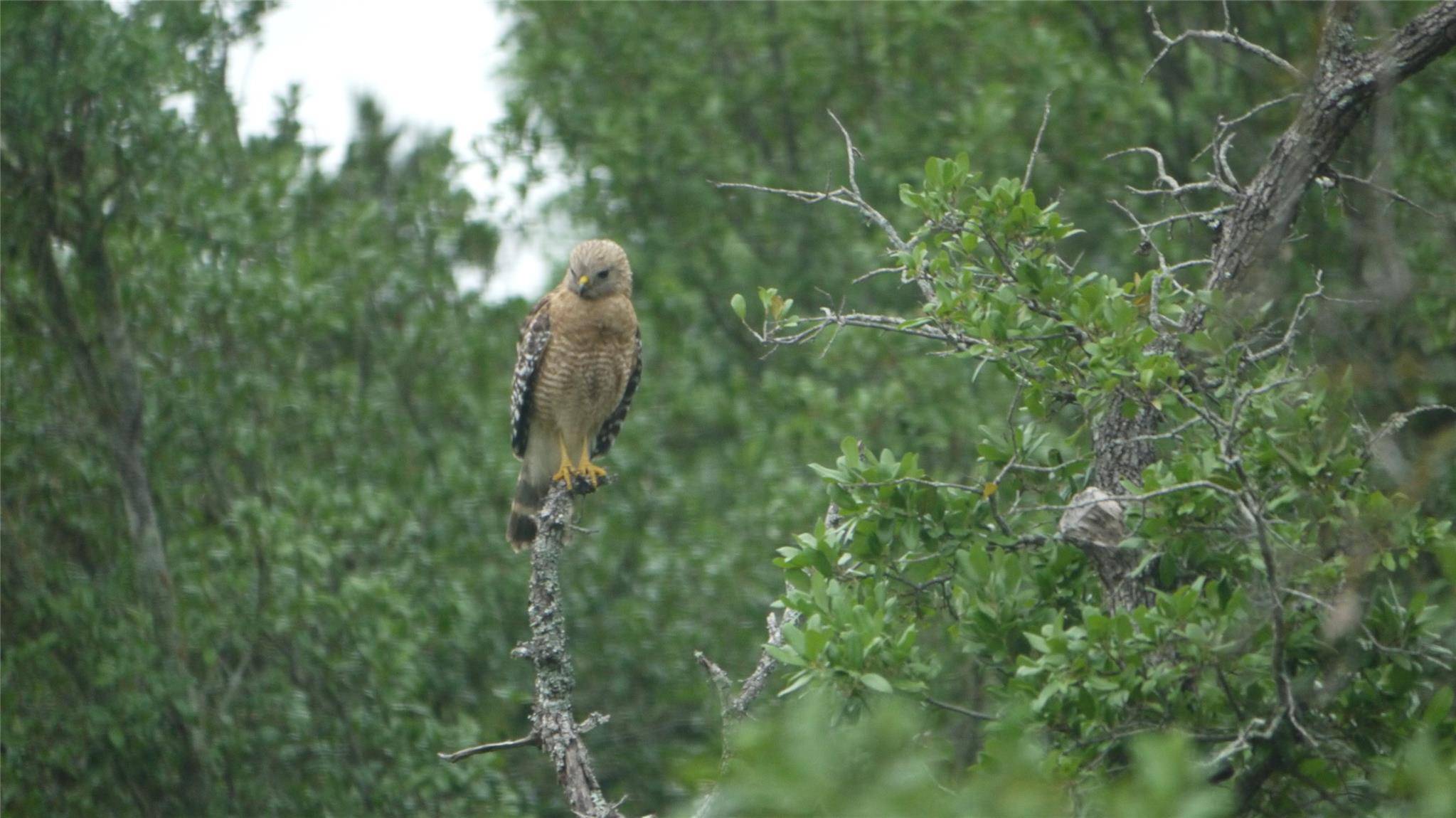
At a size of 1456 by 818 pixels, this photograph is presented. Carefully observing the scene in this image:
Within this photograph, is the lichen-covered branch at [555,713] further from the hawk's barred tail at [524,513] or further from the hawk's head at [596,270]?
the hawk's head at [596,270]

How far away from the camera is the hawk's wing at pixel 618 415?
7.89 meters

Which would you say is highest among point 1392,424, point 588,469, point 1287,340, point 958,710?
point 1287,340

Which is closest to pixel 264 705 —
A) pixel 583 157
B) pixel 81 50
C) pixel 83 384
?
pixel 83 384

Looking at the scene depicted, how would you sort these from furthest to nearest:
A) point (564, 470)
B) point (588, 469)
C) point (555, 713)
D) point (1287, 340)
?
point (588, 469) < point (564, 470) < point (555, 713) < point (1287, 340)

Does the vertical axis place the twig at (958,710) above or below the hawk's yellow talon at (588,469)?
above

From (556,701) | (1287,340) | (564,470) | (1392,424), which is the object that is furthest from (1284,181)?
(564,470)

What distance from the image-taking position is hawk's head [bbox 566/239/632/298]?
746cm

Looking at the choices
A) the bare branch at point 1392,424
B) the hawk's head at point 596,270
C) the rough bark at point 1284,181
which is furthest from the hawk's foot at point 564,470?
the bare branch at point 1392,424

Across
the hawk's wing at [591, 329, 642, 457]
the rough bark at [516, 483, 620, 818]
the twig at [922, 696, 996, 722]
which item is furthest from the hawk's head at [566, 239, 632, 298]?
the twig at [922, 696, 996, 722]

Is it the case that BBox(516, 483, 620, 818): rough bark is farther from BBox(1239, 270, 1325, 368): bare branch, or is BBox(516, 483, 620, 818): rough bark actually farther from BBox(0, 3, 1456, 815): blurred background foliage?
BBox(0, 3, 1456, 815): blurred background foliage

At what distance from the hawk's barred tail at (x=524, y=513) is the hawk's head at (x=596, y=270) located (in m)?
0.91

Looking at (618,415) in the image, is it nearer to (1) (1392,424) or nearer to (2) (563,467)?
(2) (563,467)

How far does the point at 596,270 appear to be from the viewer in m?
7.46

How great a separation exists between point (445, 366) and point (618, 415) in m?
2.92
